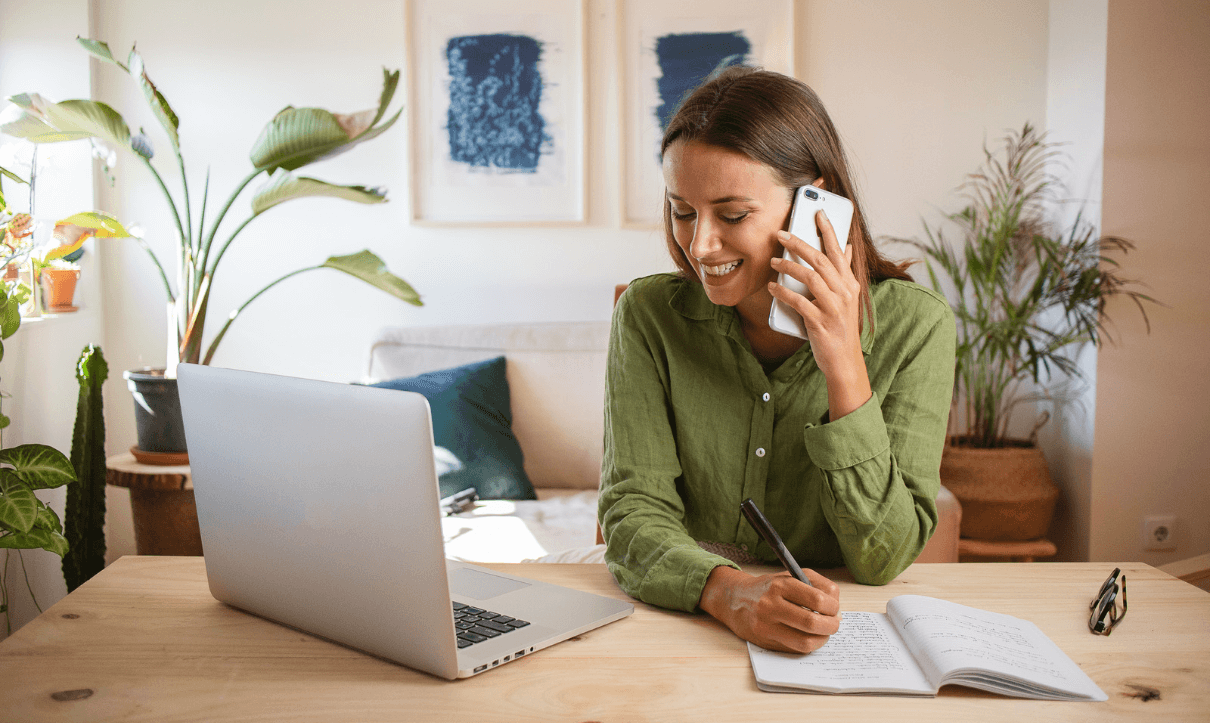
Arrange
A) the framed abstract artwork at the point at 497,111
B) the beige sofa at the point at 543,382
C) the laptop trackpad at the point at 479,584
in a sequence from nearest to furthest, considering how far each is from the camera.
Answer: the laptop trackpad at the point at 479,584, the beige sofa at the point at 543,382, the framed abstract artwork at the point at 497,111

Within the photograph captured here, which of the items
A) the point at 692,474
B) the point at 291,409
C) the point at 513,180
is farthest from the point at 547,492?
the point at 291,409

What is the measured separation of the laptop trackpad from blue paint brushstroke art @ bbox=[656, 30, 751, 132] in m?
2.25

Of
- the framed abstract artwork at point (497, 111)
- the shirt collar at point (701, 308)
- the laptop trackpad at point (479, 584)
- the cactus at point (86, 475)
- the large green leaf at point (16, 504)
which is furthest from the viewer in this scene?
the framed abstract artwork at point (497, 111)

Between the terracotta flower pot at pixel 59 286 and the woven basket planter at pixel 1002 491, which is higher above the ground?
the terracotta flower pot at pixel 59 286

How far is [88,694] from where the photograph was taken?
2.49 feet

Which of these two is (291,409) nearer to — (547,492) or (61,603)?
(61,603)

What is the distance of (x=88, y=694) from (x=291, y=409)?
28 cm

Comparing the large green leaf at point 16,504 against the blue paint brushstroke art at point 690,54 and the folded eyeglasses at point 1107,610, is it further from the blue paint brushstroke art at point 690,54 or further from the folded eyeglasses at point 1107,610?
the blue paint brushstroke art at point 690,54

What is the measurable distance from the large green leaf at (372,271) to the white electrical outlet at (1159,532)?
2.32m

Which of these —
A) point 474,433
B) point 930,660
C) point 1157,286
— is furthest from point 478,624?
point 1157,286

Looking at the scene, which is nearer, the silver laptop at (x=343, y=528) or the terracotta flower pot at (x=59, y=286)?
the silver laptop at (x=343, y=528)

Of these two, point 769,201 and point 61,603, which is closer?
point 61,603

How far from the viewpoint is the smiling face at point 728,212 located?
1.12 meters

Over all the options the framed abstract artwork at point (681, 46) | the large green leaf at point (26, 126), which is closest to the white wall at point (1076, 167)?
the framed abstract artwork at point (681, 46)
